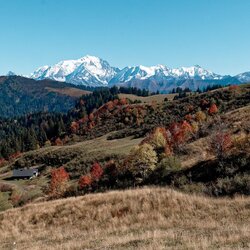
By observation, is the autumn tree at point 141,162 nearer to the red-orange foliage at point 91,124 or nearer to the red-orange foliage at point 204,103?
the red-orange foliage at point 204,103

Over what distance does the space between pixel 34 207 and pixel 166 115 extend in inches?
5119

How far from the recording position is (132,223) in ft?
76.0

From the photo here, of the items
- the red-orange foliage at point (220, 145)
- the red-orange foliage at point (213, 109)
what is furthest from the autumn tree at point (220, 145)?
the red-orange foliage at point (213, 109)

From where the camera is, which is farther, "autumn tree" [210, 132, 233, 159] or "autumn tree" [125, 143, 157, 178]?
"autumn tree" [125, 143, 157, 178]

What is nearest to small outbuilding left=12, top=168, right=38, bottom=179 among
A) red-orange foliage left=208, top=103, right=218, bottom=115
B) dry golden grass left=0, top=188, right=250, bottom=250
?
red-orange foliage left=208, top=103, right=218, bottom=115

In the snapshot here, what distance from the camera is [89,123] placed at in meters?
199

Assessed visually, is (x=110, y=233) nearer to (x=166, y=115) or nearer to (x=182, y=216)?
(x=182, y=216)

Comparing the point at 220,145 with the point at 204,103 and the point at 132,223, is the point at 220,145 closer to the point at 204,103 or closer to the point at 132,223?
the point at 132,223

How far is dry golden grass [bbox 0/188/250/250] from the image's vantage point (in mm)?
16984

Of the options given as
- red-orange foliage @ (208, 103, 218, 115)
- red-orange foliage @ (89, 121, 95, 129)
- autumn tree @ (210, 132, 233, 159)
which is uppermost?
autumn tree @ (210, 132, 233, 159)

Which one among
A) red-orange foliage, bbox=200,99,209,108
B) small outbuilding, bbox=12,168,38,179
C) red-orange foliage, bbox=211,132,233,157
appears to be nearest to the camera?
red-orange foliage, bbox=211,132,233,157

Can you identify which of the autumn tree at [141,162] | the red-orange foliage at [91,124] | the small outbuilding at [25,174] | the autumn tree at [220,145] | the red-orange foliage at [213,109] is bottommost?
the small outbuilding at [25,174]

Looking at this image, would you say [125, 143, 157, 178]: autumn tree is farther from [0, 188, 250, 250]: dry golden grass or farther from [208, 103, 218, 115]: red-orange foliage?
[208, 103, 218, 115]: red-orange foliage

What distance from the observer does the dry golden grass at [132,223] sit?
17.0 m
